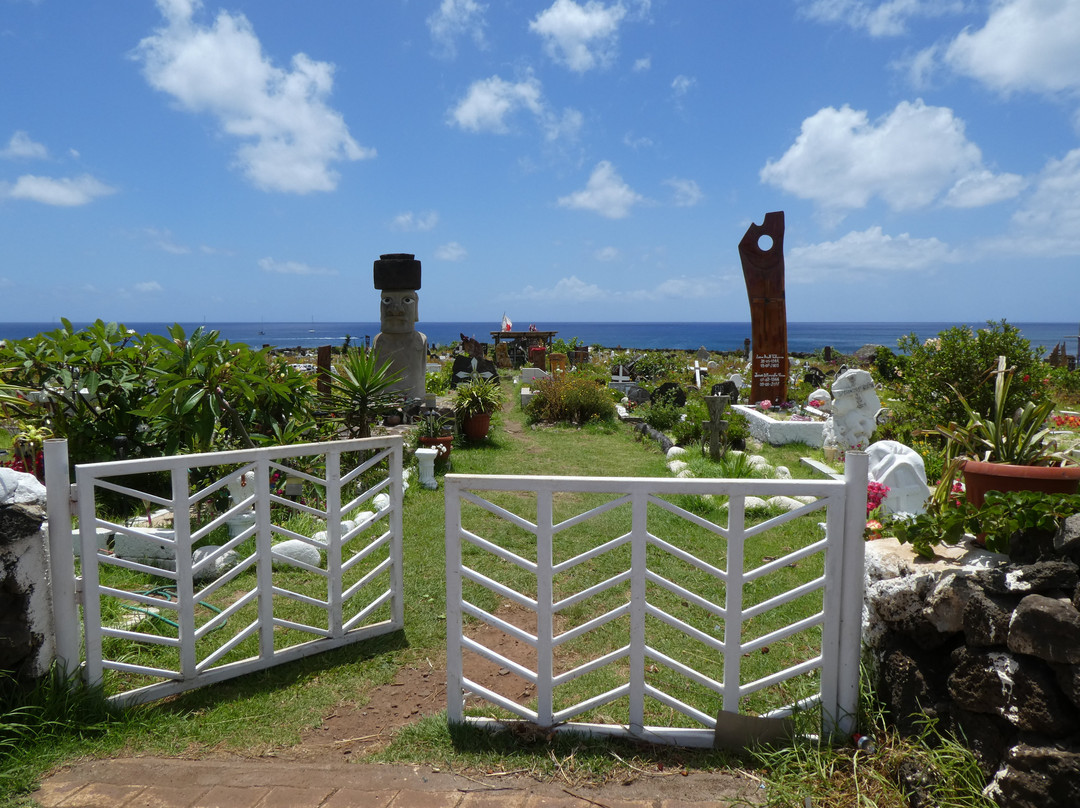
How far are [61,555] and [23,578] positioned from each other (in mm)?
147

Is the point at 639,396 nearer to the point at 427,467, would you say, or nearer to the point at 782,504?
the point at 427,467

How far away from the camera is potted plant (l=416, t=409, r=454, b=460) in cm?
886

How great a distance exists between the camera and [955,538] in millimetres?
2709

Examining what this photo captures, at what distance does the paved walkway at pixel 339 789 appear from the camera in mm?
2449

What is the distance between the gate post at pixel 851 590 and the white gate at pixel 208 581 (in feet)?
7.40

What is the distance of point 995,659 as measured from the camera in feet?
7.37

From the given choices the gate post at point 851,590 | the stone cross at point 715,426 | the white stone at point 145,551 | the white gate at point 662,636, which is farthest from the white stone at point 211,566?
the stone cross at point 715,426

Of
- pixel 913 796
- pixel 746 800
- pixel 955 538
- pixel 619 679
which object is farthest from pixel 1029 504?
pixel 619 679

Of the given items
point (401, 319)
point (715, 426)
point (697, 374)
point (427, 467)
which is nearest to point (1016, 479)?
point (427, 467)

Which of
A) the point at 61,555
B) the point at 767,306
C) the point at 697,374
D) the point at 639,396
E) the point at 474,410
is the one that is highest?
the point at 767,306

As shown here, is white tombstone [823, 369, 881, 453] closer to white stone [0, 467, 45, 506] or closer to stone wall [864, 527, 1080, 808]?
stone wall [864, 527, 1080, 808]

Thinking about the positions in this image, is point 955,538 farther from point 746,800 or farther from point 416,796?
point 416,796

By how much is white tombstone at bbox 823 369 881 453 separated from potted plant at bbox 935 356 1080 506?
164 inches

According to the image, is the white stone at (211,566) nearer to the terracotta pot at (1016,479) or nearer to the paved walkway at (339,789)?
the paved walkway at (339,789)
